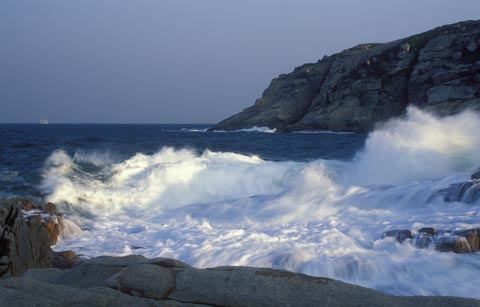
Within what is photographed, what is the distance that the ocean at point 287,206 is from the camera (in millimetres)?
6086

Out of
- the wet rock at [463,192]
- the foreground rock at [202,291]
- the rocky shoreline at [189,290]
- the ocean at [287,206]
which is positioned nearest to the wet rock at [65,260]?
the ocean at [287,206]

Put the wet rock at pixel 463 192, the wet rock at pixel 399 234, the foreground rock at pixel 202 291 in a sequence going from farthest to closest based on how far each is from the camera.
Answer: the wet rock at pixel 463 192
the wet rock at pixel 399 234
the foreground rock at pixel 202 291

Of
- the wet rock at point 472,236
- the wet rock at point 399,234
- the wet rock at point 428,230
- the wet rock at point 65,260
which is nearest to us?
the wet rock at point 472,236

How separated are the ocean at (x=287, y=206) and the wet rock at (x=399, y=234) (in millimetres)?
115

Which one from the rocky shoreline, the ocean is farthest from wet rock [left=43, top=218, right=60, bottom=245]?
the rocky shoreline

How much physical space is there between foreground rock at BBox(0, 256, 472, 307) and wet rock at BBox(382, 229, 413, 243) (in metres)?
4.10

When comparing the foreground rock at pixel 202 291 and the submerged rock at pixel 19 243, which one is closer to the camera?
the foreground rock at pixel 202 291

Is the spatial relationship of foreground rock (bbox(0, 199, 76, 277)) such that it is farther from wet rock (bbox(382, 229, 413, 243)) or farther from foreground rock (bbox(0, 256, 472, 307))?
wet rock (bbox(382, 229, 413, 243))

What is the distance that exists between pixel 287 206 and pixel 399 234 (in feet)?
13.4

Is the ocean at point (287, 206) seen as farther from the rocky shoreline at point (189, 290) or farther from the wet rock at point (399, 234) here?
the rocky shoreline at point (189, 290)

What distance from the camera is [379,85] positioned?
55.9 metres

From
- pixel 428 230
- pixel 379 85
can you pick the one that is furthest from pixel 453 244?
pixel 379 85

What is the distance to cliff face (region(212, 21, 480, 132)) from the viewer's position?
4575 cm

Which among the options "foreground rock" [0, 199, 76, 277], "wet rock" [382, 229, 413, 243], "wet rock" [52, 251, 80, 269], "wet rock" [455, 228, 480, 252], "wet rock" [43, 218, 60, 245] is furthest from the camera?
"wet rock" [43, 218, 60, 245]
